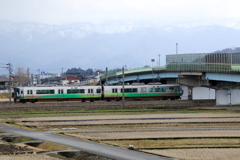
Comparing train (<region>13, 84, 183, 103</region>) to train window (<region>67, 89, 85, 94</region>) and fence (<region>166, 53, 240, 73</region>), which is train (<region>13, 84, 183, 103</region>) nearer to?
train window (<region>67, 89, 85, 94</region>)

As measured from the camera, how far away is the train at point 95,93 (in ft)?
284

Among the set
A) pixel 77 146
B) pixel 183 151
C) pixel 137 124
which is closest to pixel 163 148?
pixel 183 151

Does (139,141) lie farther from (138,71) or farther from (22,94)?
(138,71)

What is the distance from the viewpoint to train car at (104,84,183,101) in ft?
298

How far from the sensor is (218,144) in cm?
3341

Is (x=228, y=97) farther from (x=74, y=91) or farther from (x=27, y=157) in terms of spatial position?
(x=27, y=157)

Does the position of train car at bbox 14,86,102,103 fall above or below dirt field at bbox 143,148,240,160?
above

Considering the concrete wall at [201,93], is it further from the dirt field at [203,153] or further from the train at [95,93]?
the dirt field at [203,153]

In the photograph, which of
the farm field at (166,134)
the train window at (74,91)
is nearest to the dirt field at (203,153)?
the farm field at (166,134)

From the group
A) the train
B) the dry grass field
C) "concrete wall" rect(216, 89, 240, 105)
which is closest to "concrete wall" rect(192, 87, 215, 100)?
the train

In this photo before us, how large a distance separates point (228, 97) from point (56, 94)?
34.8 m

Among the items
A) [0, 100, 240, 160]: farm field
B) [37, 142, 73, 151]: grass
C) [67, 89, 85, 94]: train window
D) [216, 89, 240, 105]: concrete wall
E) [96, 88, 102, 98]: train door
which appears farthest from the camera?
[96, 88, 102, 98]: train door

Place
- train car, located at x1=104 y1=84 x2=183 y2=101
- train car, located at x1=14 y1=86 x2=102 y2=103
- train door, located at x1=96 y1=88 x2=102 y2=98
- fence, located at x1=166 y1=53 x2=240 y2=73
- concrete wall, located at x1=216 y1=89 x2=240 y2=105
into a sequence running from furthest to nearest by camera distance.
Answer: train car, located at x1=104 y1=84 x2=183 y2=101
train door, located at x1=96 y1=88 x2=102 y2=98
train car, located at x1=14 y1=86 x2=102 y2=103
concrete wall, located at x1=216 y1=89 x2=240 y2=105
fence, located at x1=166 y1=53 x2=240 y2=73

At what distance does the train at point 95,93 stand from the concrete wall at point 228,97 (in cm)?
1608
